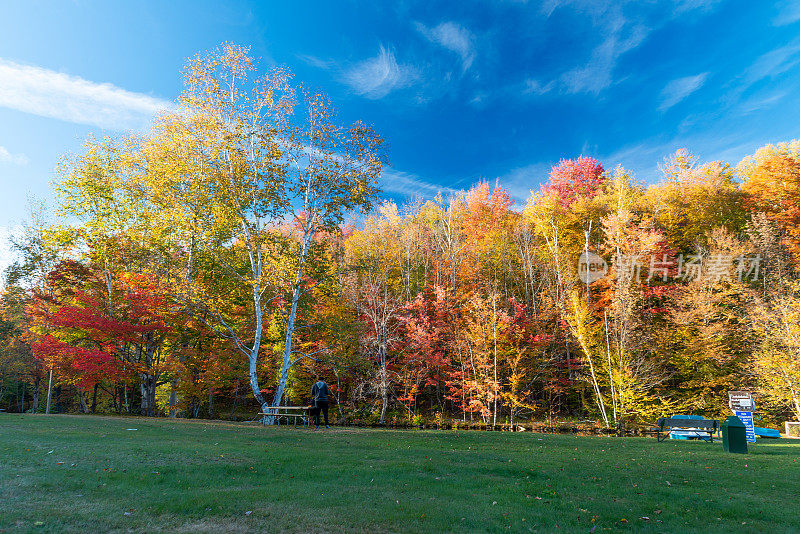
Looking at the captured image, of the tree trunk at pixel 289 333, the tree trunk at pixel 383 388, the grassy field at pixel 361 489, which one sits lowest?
the tree trunk at pixel 383 388

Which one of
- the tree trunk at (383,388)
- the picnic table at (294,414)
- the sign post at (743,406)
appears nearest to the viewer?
the picnic table at (294,414)

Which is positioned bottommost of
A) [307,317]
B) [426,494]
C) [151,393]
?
[151,393]

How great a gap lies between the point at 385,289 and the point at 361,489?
2300 centimetres

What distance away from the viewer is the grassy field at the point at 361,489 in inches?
166

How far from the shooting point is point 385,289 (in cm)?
2848

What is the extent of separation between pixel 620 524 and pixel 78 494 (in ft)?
21.3

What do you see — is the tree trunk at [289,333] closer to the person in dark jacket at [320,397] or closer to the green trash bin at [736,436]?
the person in dark jacket at [320,397]

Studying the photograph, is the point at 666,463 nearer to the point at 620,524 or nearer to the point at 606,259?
the point at 620,524

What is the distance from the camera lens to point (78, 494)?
15.2 ft

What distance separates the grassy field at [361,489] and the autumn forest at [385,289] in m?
8.19

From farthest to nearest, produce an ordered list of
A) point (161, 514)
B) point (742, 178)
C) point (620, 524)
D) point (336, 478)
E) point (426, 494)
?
point (742, 178) → point (336, 478) → point (426, 494) → point (620, 524) → point (161, 514)

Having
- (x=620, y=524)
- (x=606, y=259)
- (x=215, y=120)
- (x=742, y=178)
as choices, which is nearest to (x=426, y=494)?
(x=620, y=524)

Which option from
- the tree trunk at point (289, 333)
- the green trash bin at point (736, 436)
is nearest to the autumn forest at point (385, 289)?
the tree trunk at point (289, 333)

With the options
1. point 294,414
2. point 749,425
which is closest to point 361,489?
point 294,414
